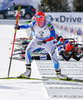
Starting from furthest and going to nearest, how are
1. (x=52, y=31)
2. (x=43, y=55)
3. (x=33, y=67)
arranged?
(x=43, y=55), (x=33, y=67), (x=52, y=31)

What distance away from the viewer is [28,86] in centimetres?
710

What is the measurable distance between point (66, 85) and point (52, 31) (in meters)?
1.43

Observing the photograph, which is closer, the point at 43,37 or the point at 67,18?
the point at 43,37

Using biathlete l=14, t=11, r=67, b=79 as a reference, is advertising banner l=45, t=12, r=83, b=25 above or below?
below

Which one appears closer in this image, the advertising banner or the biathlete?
the biathlete

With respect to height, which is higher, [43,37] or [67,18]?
[43,37]

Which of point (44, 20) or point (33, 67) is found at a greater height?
point (44, 20)

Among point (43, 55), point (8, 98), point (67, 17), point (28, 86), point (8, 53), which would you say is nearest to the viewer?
point (8, 98)

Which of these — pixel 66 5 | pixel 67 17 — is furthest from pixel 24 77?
pixel 66 5

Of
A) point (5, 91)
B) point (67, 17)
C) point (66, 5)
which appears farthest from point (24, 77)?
point (66, 5)

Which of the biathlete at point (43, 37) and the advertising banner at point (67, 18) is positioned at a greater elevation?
the biathlete at point (43, 37)

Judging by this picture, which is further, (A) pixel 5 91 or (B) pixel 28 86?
(B) pixel 28 86

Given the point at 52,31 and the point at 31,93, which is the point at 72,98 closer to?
the point at 31,93

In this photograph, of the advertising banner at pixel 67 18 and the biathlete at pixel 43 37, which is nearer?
the biathlete at pixel 43 37
